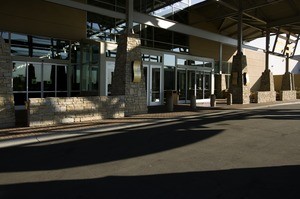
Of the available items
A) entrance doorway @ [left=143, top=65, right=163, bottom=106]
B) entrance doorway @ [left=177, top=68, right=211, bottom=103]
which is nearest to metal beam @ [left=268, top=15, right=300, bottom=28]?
entrance doorway @ [left=177, top=68, right=211, bottom=103]

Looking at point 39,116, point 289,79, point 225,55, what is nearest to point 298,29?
point 289,79

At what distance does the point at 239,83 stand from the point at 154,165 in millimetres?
19076

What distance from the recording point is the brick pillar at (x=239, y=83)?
79.0 feet

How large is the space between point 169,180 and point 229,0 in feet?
75.0

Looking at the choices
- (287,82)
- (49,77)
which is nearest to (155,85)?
(49,77)

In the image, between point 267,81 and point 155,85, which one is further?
point 267,81

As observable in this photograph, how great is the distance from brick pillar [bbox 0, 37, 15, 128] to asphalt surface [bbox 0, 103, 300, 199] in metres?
1.75

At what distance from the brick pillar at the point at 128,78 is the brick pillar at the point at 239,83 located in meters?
11.0

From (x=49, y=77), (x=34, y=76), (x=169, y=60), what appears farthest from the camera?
(x=169, y=60)

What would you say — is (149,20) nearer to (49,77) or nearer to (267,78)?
(49,77)

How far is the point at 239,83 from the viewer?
24.3 metres

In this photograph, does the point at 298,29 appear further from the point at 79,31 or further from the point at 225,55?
the point at 79,31

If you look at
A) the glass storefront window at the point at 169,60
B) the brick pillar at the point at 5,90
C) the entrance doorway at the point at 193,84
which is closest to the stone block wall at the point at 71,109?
the brick pillar at the point at 5,90

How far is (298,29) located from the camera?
105 ft
